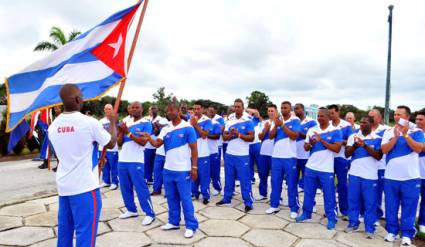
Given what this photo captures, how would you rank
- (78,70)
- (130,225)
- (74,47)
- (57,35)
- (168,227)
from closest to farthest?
Result: (78,70)
(74,47)
(168,227)
(130,225)
(57,35)

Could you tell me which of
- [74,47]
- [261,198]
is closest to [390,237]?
[261,198]

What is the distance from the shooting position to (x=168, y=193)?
464 cm

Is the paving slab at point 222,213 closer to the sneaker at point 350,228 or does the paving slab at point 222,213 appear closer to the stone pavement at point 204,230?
the stone pavement at point 204,230

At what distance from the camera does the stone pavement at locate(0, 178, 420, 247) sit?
4.29 metres

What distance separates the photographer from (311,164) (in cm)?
498

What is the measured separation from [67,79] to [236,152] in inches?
123

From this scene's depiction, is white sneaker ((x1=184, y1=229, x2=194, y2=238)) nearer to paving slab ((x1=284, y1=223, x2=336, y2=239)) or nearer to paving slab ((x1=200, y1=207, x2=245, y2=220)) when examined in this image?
paving slab ((x1=200, y1=207, x2=245, y2=220))

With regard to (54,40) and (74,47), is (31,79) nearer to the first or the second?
(74,47)

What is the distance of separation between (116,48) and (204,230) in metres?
2.95

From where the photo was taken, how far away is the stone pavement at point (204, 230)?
14.1 feet

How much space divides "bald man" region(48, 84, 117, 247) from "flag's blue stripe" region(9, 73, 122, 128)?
84 cm

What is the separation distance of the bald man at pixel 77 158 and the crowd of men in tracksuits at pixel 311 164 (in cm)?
167

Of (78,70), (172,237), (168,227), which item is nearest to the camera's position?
(78,70)

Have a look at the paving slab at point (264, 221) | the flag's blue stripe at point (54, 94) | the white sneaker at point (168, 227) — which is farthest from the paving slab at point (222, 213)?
the flag's blue stripe at point (54, 94)
